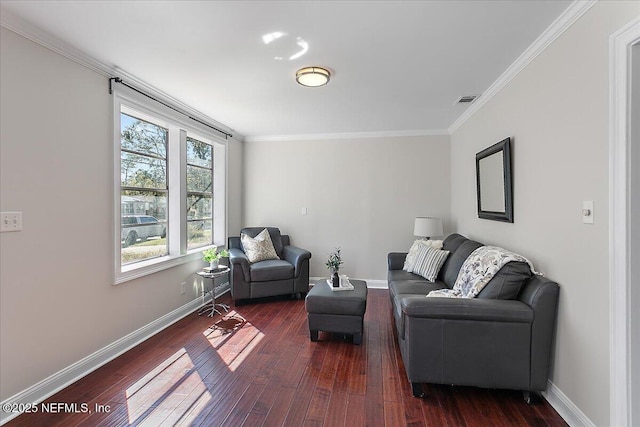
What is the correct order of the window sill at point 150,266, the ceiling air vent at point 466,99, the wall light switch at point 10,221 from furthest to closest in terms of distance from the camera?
the ceiling air vent at point 466,99, the window sill at point 150,266, the wall light switch at point 10,221

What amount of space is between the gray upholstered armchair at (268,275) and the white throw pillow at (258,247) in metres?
0.08

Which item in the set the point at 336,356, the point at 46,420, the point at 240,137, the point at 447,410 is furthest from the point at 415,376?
the point at 240,137

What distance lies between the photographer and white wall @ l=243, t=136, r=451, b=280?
480 cm

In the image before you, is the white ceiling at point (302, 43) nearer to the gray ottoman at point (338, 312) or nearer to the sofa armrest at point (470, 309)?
the sofa armrest at point (470, 309)

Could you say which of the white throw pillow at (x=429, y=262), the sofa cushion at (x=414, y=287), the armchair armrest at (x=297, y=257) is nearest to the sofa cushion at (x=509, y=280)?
the sofa cushion at (x=414, y=287)

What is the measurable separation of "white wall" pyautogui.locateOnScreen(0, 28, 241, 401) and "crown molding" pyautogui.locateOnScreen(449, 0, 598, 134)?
339cm

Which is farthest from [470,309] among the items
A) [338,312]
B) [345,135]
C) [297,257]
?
[345,135]

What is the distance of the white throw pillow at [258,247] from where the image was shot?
14.5ft

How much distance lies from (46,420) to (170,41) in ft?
8.51

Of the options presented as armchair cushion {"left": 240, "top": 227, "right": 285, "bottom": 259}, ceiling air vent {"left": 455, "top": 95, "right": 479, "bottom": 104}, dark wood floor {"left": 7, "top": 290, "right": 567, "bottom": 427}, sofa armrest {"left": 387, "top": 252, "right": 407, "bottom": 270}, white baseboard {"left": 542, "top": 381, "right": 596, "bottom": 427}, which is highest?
ceiling air vent {"left": 455, "top": 95, "right": 479, "bottom": 104}

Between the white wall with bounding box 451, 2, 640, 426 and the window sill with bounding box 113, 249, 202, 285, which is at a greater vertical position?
the white wall with bounding box 451, 2, 640, 426

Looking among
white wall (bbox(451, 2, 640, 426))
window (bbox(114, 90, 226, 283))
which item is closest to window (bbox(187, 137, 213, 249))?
window (bbox(114, 90, 226, 283))

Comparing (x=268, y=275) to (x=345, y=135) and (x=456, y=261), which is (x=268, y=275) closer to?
(x=456, y=261)

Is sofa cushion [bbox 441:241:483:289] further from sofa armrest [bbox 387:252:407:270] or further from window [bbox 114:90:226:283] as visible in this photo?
window [bbox 114:90:226:283]
